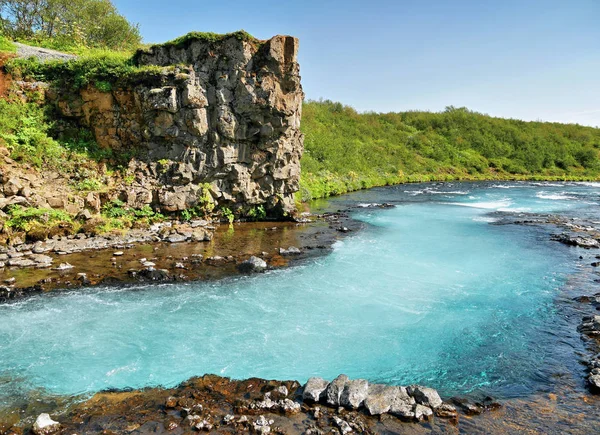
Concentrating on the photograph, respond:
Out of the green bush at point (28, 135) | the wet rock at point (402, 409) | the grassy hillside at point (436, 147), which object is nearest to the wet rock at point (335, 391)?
the wet rock at point (402, 409)

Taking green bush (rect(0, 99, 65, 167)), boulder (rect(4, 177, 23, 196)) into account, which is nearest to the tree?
green bush (rect(0, 99, 65, 167))

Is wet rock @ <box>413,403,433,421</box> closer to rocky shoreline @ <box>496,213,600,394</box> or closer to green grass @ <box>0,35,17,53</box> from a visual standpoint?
rocky shoreline @ <box>496,213,600,394</box>

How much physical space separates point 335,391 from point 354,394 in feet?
1.33

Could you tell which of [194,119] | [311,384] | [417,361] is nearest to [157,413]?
[311,384]

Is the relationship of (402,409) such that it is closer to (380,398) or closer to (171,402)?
(380,398)

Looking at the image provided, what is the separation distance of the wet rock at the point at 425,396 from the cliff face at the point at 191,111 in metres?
17.9

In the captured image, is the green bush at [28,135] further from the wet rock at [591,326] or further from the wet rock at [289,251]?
the wet rock at [591,326]

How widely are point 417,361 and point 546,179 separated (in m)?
63.8

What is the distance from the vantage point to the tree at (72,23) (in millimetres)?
35281

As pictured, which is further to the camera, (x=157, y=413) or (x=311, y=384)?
(x=311, y=384)

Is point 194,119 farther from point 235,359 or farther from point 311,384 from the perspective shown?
point 311,384

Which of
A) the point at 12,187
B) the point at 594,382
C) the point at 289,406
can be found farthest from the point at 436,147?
the point at 289,406

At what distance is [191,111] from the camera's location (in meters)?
22.7

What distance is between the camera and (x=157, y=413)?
8.16 m
